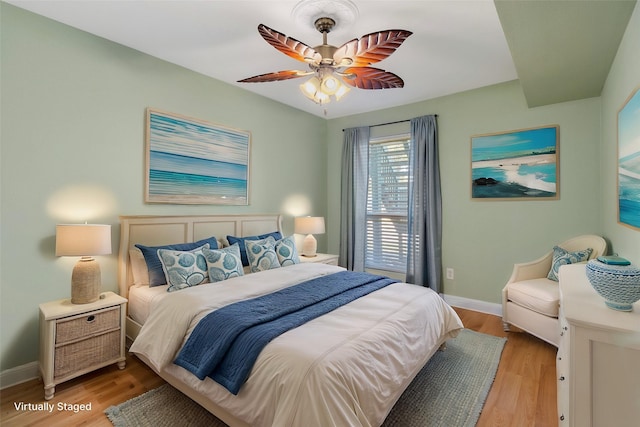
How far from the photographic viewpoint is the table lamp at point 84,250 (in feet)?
7.13

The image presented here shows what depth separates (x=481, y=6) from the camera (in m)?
2.10

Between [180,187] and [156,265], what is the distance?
904 mm

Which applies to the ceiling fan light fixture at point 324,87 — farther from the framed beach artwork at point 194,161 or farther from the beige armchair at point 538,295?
the beige armchair at point 538,295

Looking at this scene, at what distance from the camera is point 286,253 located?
11.0 feet

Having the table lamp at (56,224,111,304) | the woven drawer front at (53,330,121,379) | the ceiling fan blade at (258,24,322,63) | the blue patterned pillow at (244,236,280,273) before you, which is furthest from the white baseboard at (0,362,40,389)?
the ceiling fan blade at (258,24,322,63)

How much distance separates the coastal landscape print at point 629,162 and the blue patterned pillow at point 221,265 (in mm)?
2846

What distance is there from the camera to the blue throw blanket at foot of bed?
1.56 metres

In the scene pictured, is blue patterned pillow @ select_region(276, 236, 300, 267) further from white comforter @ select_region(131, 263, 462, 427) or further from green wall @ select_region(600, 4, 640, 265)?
green wall @ select_region(600, 4, 640, 265)

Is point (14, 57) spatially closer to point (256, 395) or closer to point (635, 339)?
point (256, 395)

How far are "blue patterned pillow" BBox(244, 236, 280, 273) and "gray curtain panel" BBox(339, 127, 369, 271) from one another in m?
1.70

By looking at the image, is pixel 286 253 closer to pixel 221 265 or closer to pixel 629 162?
pixel 221 265

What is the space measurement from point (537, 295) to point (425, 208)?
1587 millimetres

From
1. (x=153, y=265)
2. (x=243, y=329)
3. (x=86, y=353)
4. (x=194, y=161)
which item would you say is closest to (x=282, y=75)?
(x=194, y=161)

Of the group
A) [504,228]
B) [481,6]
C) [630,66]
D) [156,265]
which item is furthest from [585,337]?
[156,265]
